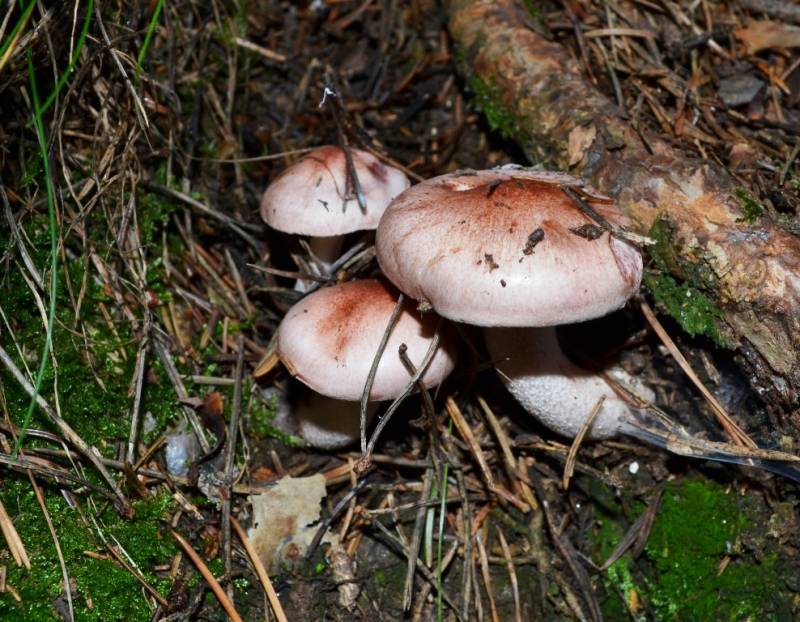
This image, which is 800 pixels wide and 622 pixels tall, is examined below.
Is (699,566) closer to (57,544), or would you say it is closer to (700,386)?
(700,386)

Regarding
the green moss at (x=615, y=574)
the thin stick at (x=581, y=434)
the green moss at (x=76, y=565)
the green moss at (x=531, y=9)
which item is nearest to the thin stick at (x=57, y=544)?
the green moss at (x=76, y=565)

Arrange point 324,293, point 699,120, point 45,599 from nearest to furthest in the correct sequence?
point 45,599
point 324,293
point 699,120

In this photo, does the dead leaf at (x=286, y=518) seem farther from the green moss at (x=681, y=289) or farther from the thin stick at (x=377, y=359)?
the green moss at (x=681, y=289)

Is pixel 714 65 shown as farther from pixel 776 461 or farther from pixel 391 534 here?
pixel 391 534

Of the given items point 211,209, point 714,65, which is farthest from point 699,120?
point 211,209

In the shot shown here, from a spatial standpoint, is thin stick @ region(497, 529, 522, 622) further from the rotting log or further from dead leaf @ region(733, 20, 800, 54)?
dead leaf @ region(733, 20, 800, 54)

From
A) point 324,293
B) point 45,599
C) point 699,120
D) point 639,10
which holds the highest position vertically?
point 639,10

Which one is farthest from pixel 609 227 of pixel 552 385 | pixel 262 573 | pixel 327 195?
pixel 262 573
